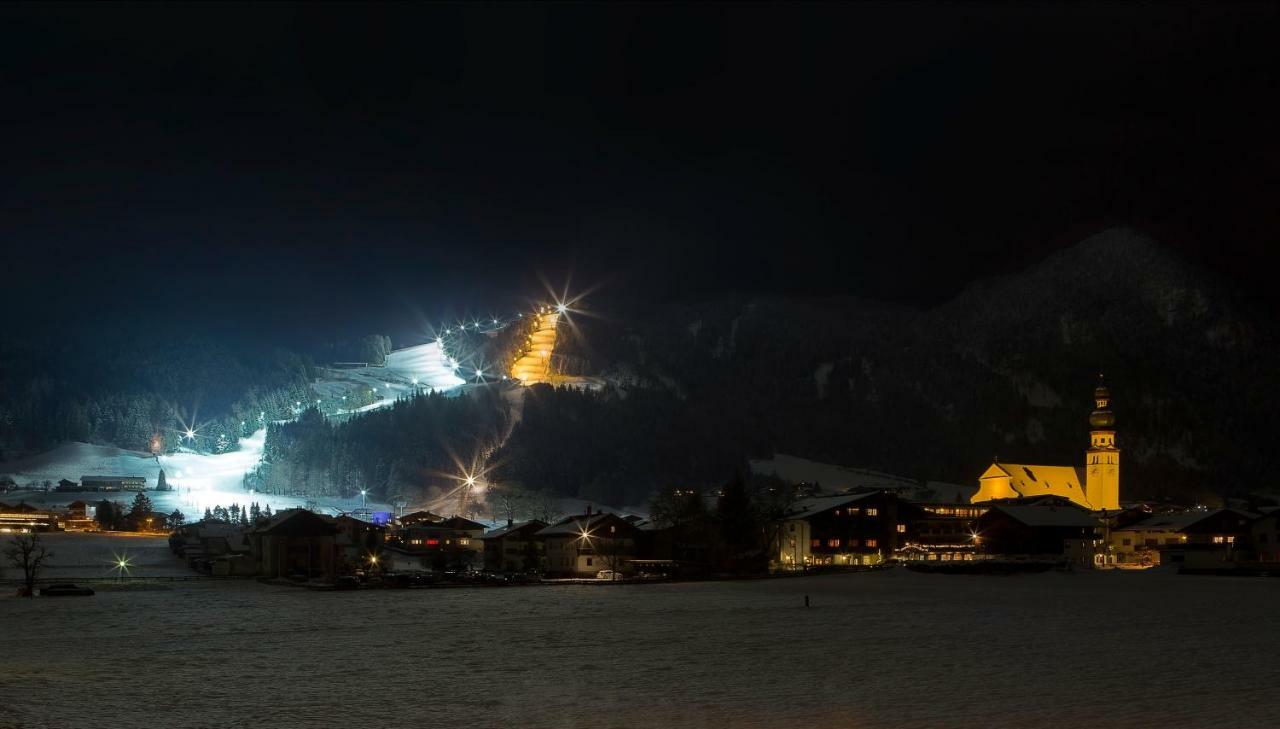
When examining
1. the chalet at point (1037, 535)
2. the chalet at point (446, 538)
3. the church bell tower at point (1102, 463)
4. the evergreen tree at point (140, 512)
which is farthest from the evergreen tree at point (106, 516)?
the church bell tower at point (1102, 463)

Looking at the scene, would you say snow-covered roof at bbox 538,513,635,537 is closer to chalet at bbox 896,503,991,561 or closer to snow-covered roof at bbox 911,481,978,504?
chalet at bbox 896,503,991,561

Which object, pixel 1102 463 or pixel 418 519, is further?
pixel 1102 463

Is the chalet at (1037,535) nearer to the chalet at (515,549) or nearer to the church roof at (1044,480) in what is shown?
the chalet at (515,549)

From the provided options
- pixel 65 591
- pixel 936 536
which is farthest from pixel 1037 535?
pixel 65 591

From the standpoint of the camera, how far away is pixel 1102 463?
136375 millimetres

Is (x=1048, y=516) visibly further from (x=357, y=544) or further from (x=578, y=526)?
(x=357, y=544)

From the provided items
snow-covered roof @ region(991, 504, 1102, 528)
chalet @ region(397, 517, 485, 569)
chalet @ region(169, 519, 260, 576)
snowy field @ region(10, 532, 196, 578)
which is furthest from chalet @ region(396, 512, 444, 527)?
snow-covered roof @ region(991, 504, 1102, 528)

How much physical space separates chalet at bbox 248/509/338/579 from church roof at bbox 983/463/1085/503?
9469 cm

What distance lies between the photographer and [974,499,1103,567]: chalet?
313 ft

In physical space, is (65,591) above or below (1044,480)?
below

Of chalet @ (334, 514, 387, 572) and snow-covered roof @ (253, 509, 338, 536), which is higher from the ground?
snow-covered roof @ (253, 509, 338, 536)

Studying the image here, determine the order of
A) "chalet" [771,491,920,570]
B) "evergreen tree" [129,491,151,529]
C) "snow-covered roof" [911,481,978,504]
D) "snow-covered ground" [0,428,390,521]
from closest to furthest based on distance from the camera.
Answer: "chalet" [771,491,920,570]
"evergreen tree" [129,491,151,529]
"snow-covered ground" [0,428,390,521]
"snow-covered roof" [911,481,978,504]

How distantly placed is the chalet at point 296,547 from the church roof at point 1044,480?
9469 centimetres

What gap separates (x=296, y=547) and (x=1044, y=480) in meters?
107
